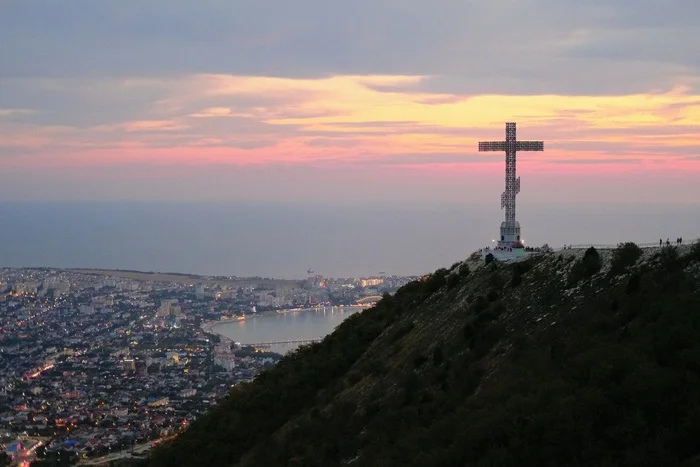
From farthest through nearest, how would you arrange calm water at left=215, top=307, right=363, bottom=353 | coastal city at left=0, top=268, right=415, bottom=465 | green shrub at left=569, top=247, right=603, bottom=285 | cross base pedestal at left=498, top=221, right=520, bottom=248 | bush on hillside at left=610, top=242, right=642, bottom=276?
calm water at left=215, top=307, right=363, bottom=353 → coastal city at left=0, top=268, right=415, bottom=465 → cross base pedestal at left=498, top=221, right=520, bottom=248 → green shrub at left=569, top=247, right=603, bottom=285 → bush on hillside at left=610, top=242, right=642, bottom=276

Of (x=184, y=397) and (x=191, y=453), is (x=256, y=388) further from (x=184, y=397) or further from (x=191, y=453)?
(x=184, y=397)

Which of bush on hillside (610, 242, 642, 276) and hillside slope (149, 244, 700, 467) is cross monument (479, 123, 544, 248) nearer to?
hillside slope (149, 244, 700, 467)

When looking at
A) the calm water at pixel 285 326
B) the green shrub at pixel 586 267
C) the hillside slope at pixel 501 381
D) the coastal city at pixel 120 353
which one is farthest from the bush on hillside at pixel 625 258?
the calm water at pixel 285 326

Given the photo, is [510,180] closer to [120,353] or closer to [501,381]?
[501,381]

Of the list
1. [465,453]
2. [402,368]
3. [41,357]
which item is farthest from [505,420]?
[41,357]

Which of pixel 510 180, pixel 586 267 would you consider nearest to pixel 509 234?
pixel 510 180

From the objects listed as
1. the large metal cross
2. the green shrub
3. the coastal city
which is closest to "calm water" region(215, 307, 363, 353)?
the coastal city
